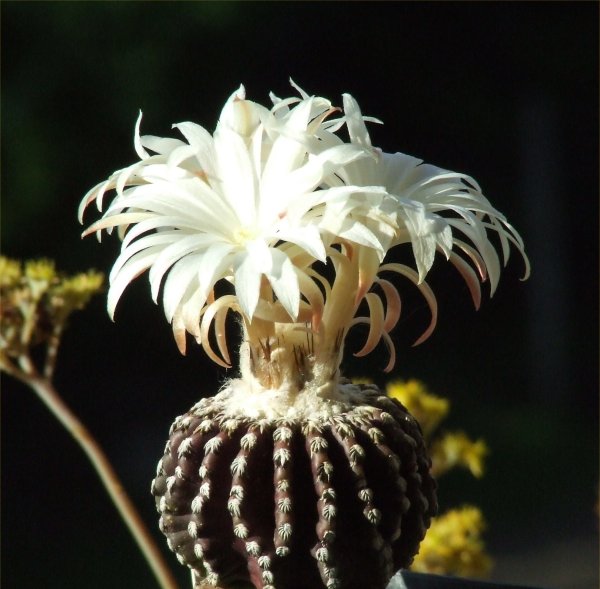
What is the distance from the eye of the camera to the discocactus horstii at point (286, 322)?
0.86 metres

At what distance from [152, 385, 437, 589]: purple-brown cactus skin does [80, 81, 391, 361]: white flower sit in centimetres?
9

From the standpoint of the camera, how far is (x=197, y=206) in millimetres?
899

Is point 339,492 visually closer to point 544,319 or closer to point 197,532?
point 197,532

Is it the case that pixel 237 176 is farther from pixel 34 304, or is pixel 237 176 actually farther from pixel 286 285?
pixel 34 304

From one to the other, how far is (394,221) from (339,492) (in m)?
0.21

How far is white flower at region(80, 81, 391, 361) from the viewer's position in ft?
2.76

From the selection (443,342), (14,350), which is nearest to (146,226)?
(14,350)

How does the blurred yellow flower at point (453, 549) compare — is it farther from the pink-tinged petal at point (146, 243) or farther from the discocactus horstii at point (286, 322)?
the pink-tinged petal at point (146, 243)

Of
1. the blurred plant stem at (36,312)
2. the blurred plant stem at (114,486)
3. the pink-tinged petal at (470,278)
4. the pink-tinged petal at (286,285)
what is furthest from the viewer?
the blurred plant stem at (36,312)

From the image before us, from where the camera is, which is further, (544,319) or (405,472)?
(544,319)

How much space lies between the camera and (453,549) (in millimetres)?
1434

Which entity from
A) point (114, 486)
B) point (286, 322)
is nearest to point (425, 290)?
point (286, 322)

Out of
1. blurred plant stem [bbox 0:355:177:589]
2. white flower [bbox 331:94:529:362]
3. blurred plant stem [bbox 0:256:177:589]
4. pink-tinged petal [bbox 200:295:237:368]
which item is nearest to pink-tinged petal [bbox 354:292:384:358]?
white flower [bbox 331:94:529:362]

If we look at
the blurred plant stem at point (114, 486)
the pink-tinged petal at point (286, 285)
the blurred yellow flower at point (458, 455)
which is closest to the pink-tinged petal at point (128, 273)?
the pink-tinged petal at point (286, 285)
